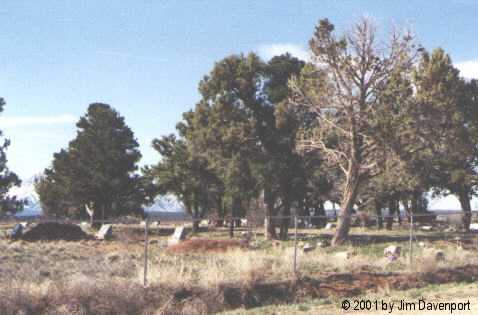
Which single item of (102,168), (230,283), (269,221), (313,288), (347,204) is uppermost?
(102,168)

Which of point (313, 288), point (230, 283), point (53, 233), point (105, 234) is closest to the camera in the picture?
point (230, 283)

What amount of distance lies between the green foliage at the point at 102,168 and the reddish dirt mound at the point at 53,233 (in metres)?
13.9

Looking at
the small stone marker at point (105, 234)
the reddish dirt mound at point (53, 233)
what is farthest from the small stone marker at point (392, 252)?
the reddish dirt mound at point (53, 233)

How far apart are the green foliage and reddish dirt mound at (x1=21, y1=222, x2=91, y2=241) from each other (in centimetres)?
1386

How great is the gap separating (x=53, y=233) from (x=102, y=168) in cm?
1643

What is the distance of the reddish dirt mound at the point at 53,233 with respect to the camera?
129ft

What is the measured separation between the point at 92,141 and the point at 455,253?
4005cm

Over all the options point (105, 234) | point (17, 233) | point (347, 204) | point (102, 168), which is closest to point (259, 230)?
point (102, 168)

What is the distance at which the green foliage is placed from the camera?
56438mm

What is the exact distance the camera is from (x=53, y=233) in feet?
133

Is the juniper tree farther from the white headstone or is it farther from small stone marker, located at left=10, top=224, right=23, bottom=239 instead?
small stone marker, located at left=10, top=224, right=23, bottom=239

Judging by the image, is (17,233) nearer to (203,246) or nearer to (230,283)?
(203,246)

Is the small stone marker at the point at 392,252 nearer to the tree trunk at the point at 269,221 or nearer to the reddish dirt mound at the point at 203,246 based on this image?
the reddish dirt mound at the point at 203,246

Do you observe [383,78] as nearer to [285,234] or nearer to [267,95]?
[267,95]
